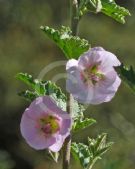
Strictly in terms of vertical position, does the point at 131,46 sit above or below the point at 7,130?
above

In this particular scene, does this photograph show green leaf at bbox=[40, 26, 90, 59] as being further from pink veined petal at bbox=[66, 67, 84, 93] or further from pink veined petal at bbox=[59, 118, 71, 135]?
pink veined petal at bbox=[59, 118, 71, 135]

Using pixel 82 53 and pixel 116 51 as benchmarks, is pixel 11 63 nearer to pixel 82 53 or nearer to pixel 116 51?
pixel 116 51

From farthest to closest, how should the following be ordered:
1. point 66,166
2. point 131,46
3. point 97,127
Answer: point 131,46 < point 97,127 < point 66,166

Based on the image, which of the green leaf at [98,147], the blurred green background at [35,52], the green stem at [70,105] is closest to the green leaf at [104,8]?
the green stem at [70,105]

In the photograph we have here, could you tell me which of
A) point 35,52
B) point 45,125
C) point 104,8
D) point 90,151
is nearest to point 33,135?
point 45,125

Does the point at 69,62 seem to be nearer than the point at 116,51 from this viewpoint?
Yes

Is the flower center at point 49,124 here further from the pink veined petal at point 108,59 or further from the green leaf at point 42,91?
the pink veined petal at point 108,59

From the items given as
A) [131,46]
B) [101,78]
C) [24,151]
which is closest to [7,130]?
[24,151]
